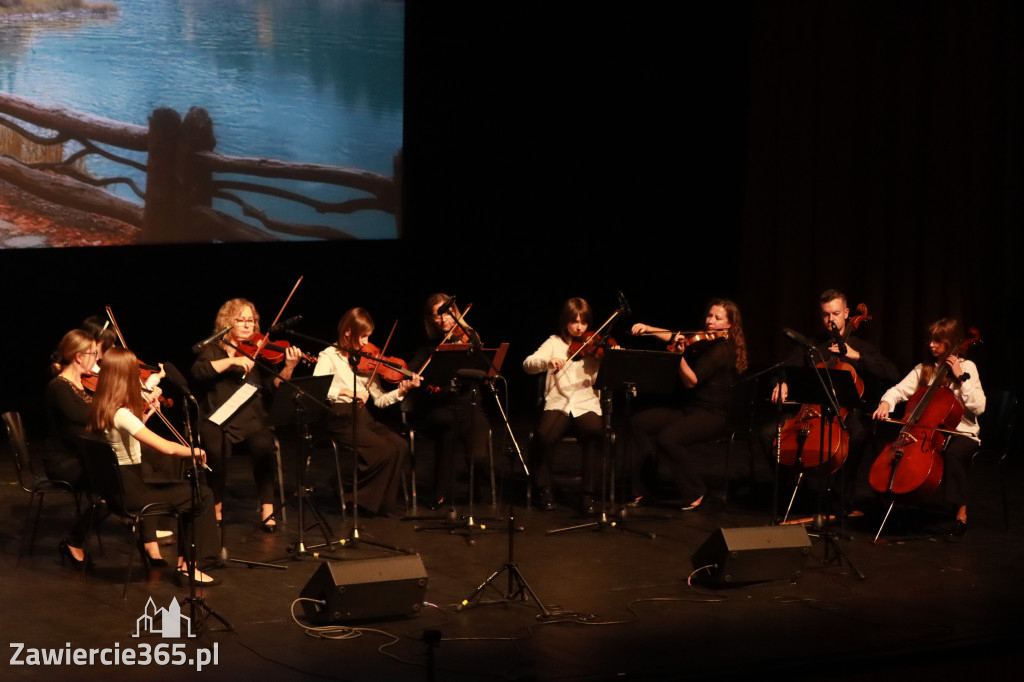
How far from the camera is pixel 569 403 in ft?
22.2

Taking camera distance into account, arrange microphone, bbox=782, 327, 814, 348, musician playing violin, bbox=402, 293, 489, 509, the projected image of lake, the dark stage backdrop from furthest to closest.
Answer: the dark stage backdrop, the projected image of lake, musician playing violin, bbox=402, 293, 489, 509, microphone, bbox=782, 327, 814, 348

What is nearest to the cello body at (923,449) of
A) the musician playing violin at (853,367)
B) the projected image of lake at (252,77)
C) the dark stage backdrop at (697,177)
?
the musician playing violin at (853,367)

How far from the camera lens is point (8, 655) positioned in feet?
14.0

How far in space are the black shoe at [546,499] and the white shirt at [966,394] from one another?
1.82 metres

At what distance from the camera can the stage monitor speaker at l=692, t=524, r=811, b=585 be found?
16.6 feet

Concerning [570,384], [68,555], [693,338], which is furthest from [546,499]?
[68,555]

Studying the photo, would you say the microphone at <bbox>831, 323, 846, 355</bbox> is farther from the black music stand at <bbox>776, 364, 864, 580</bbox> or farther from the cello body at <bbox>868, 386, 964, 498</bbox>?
the cello body at <bbox>868, 386, 964, 498</bbox>

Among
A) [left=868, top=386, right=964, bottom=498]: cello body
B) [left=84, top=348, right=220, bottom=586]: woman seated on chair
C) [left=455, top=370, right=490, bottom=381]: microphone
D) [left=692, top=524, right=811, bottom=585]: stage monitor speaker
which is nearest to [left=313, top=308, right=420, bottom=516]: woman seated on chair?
[left=455, top=370, right=490, bottom=381]: microphone

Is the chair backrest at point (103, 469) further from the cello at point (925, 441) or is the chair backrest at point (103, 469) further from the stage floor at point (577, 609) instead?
the cello at point (925, 441)

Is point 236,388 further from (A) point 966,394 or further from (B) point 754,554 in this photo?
(A) point 966,394

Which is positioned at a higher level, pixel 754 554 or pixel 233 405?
pixel 233 405

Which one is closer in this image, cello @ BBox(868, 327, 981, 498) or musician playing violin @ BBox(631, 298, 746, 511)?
cello @ BBox(868, 327, 981, 498)

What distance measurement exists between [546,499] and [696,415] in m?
0.95

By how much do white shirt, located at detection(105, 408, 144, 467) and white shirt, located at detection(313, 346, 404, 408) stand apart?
1389 mm
